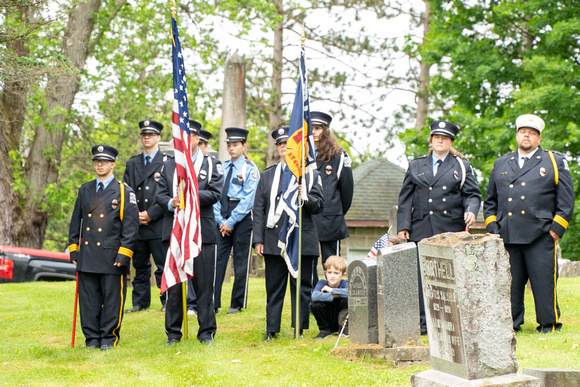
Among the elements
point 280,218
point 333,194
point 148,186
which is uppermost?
point 148,186

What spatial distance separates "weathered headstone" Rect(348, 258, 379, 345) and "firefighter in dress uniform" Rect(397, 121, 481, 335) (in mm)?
1201

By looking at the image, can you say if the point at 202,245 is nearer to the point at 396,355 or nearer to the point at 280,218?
the point at 280,218

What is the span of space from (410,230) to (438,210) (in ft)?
1.40

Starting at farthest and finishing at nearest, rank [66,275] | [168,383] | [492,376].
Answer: [66,275] → [168,383] → [492,376]

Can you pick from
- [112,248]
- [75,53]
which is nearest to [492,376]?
[112,248]

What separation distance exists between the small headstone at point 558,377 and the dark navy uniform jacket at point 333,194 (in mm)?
3921

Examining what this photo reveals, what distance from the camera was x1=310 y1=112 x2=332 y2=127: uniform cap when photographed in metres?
8.84

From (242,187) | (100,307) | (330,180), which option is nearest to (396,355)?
(330,180)

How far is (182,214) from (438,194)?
2.86 m

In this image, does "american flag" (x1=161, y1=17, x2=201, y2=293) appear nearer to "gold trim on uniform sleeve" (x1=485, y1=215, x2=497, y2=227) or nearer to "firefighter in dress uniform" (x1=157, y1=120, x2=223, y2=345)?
"firefighter in dress uniform" (x1=157, y1=120, x2=223, y2=345)

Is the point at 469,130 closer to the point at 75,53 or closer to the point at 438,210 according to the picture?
the point at 75,53

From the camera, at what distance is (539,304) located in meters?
8.10

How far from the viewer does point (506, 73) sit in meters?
23.6

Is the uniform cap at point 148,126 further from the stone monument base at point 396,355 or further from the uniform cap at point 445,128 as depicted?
the stone monument base at point 396,355
